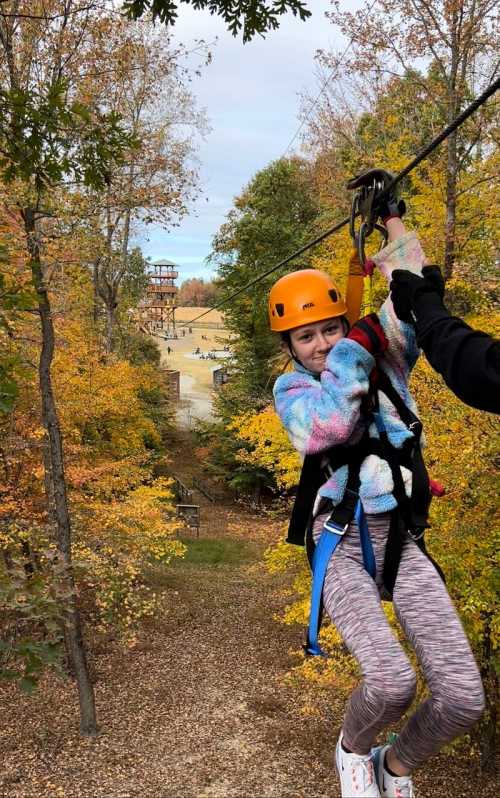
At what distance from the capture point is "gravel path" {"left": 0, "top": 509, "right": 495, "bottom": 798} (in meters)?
9.91

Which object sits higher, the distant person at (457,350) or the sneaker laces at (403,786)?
the distant person at (457,350)

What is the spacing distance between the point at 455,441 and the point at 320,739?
728cm

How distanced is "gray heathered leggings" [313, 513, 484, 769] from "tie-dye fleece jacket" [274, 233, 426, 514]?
165mm

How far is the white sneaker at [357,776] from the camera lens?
2.21 metres

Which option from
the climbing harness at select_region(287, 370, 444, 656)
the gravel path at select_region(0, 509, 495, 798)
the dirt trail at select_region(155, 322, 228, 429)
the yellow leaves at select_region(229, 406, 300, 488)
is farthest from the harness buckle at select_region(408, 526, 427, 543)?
the dirt trail at select_region(155, 322, 228, 429)

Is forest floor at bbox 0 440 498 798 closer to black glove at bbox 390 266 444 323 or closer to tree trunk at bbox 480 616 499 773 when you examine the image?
tree trunk at bbox 480 616 499 773

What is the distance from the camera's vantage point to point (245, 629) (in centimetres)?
1780

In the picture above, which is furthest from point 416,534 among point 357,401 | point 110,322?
point 110,322

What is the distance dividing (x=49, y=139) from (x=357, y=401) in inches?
131

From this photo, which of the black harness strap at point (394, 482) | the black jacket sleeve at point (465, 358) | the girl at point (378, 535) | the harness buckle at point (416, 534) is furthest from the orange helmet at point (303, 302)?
the harness buckle at point (416, 534)

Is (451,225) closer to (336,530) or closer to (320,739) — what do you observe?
(320,739)

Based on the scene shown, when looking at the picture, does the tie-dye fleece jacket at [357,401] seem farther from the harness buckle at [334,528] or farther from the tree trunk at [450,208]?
the tree trunk at [450,208]

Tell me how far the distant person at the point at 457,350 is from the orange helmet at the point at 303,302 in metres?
0.59

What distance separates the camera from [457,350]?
5.72 ft
